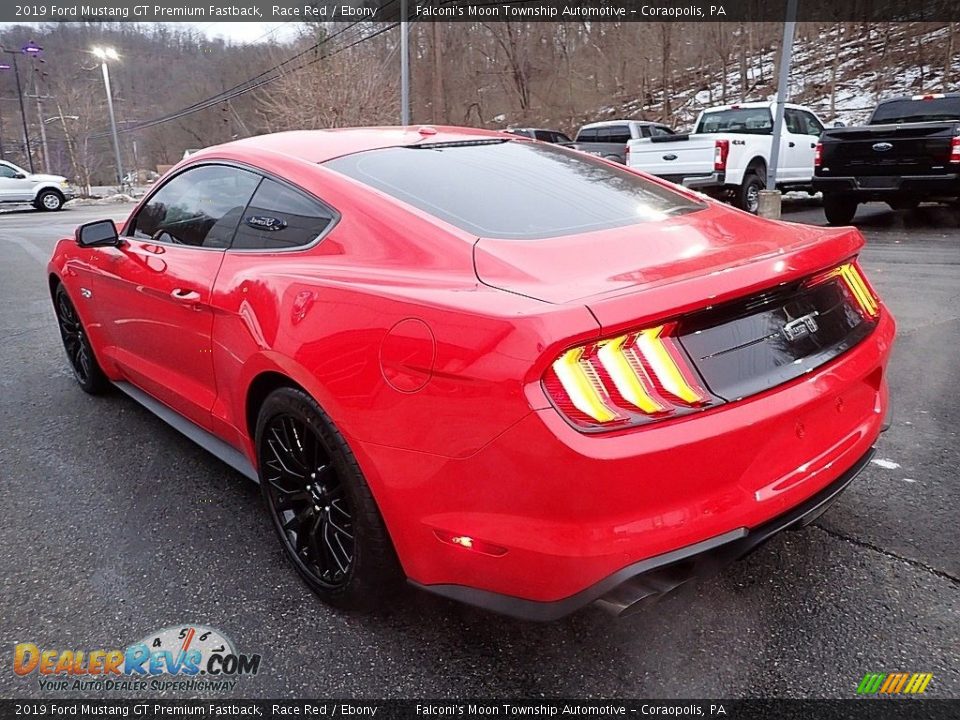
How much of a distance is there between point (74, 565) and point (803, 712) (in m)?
2.45

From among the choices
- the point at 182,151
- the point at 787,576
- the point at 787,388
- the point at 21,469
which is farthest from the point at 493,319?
the point at 182,151

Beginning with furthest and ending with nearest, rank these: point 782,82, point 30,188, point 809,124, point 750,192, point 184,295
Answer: point 30,188
point 809,124
point 750,192
point 782,82
point 184,295

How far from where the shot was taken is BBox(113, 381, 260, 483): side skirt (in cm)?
269

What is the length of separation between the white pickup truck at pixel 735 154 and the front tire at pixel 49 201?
2159cm

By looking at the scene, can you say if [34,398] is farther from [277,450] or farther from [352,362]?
[352,362]

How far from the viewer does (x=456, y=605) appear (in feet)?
7.47

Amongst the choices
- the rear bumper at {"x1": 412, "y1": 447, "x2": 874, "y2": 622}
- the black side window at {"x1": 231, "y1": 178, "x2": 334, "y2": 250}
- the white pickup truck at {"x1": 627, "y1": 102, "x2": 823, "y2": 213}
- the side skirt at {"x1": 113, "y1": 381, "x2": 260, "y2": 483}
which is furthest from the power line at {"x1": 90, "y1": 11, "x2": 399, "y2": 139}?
the rear bumper at {"x1": 412, "y1": 447, "x2": 874, "y2": 622}

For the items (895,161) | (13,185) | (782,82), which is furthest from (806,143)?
(13,185)

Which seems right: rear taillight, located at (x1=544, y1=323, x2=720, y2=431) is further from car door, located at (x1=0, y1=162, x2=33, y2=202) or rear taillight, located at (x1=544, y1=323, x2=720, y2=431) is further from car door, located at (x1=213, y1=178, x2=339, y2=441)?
car door, located at (x1=0, y1=162, x2=33, y2=202)

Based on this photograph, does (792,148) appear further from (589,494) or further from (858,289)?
(589,494)

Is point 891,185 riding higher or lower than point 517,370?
lower

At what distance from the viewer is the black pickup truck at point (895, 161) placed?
9.32 m

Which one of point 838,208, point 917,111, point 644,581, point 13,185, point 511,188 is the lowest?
point 13,185

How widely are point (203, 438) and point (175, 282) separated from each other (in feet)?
2.17
